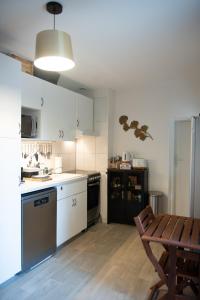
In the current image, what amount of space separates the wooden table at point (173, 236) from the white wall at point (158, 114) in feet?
6.55

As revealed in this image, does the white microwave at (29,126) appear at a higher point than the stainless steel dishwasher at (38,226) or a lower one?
higher

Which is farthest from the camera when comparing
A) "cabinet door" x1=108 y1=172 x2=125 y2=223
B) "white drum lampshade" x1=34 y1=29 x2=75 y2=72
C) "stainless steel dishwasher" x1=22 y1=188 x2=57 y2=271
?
"cabinet door" x1=108 y1=172 x2=125 y2=223

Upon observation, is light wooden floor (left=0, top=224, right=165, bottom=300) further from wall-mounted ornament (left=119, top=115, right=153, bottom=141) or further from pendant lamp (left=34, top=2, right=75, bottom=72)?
pendant lamp (left=34, top=2, right=75, bottom=72)

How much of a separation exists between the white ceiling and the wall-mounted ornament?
1140 millimetres

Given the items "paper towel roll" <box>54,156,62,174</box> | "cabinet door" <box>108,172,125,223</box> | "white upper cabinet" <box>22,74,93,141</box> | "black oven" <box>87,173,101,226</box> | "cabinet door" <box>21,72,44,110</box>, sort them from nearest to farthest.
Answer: "cabinet door" <box>21,72,44,110</box> < "white upper cabinet" <box>22,74,93,141</box> < "paper towel roll" <box>54,156,62,174</box> < "black oven" <box>87,173,101,226</box> < "cabinet door" <box>108,172,125,223</box>

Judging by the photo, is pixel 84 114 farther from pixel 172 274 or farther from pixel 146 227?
pixel 172 274

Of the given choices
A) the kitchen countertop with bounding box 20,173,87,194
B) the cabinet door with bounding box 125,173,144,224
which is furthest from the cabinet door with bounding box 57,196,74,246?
the cabinet door with bounding box 125,173,144,224

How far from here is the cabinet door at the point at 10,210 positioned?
224cm

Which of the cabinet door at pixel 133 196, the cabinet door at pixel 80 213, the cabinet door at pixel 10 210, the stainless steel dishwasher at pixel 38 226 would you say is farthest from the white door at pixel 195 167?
the cabinet door at pixel 10 210

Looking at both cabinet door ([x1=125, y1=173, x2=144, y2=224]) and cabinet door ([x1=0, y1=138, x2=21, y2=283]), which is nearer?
cabinet door ([x1=0, y1=138, x2=21, y2=283])

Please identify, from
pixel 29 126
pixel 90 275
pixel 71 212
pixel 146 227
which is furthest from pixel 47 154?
pixel 146 227

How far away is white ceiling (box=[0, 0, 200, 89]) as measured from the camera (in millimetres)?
1835

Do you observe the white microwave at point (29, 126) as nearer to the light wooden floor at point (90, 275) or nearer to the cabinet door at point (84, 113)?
the cabinet door at point (84, 113)

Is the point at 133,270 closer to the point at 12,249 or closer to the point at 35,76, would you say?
the point at 12,249
